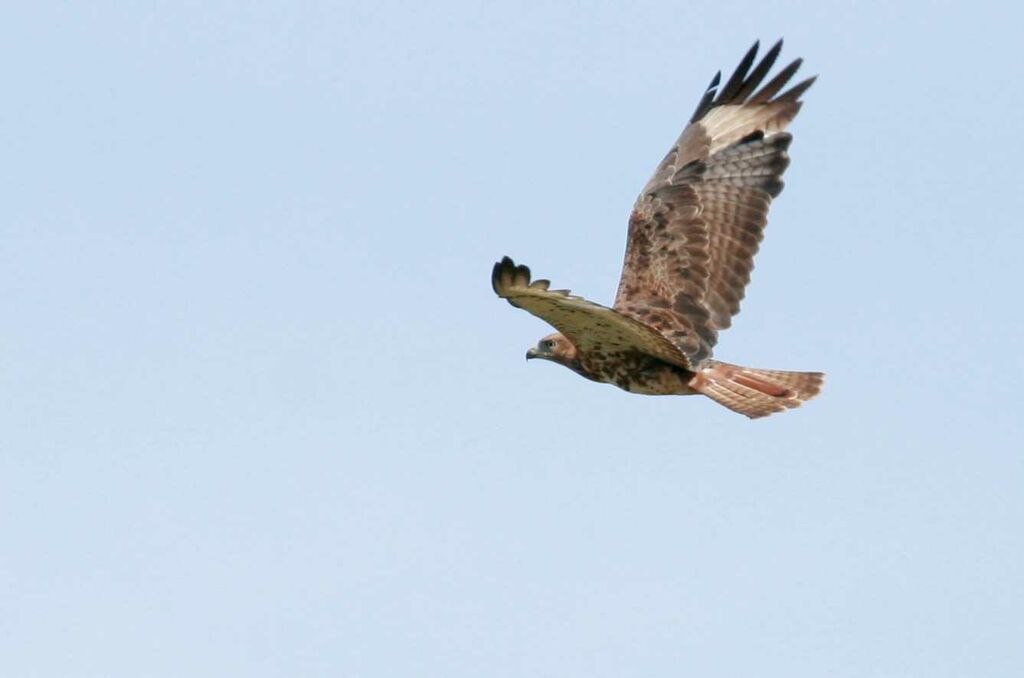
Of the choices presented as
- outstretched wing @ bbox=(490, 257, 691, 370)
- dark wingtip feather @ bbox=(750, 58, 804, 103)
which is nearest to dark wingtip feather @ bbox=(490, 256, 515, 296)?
outstretched wing @ bbox=(490, 257, 691, 370)

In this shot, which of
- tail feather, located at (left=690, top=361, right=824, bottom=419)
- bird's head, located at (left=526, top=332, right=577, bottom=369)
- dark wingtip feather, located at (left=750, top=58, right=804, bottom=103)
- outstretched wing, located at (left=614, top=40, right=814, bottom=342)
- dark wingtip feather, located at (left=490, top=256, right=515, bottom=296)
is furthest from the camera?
dark wingtip feather, located at (left=750, top=58, right=804, bottom=103)

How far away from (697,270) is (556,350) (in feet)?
4.32

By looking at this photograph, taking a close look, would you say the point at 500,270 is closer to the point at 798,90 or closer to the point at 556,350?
the point at 556,350

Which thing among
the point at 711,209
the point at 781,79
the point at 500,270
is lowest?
the point at 500,270

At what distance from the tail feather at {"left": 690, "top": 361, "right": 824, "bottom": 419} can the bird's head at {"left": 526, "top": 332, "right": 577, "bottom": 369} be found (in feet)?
2.45

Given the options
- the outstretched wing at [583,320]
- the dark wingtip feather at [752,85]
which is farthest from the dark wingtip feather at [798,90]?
the outstretched wing at [583,320]

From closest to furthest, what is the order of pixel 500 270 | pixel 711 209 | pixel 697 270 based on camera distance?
pixel 500 270 → pixel 697 270 → pixel 711 209

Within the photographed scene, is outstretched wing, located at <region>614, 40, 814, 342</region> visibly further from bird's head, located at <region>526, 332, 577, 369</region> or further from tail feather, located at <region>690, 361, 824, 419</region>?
bird's head, located at <region>526, 332, 577, 369</region>

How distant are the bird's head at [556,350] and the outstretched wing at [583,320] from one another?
19cm

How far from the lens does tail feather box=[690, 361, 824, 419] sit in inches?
438

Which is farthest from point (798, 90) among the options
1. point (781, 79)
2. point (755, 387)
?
point (755, 387)

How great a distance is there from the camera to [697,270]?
1219 cm

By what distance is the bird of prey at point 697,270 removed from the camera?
10.9 m

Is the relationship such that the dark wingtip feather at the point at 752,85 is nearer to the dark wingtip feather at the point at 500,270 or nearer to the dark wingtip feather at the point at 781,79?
the dark wingtip feather at the point at 781,79
